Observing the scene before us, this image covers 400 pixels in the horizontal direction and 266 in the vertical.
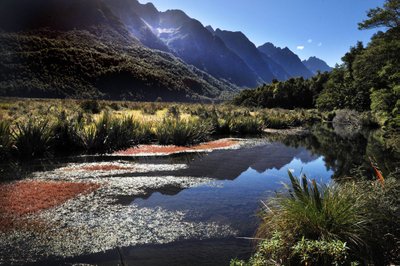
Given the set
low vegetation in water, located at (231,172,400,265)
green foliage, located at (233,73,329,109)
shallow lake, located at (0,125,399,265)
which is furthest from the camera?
green foliage, located at (233,73,329,109)

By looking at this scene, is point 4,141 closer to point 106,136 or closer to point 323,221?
Result: point 106,136

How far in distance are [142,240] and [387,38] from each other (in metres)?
27.2

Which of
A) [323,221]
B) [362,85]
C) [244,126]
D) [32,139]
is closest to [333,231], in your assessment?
[323,221]

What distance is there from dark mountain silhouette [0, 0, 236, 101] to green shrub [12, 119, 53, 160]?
40.4 m

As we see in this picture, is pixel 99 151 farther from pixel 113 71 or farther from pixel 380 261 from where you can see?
pixel 113 71

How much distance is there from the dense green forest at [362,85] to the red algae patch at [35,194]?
16.8 metres

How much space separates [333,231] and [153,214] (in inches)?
188

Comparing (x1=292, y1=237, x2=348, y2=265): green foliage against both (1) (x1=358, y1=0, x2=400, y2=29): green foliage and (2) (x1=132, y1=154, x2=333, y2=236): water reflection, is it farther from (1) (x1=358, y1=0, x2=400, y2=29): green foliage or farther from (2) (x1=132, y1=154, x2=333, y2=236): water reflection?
(1) (x1=358, y1=0, x2=400, y2=29): green foliage

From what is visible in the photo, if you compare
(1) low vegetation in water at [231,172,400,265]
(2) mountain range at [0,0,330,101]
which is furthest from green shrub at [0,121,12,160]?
(2) mountain range at [0,0,330,101]

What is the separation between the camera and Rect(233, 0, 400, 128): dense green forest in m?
26.4

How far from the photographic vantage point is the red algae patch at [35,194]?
9042 millimetres

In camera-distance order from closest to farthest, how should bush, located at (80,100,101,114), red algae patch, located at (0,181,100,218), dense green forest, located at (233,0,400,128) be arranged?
red algae patch, located at (0,181,100,218)
dense green forest, located at (233,0,400,128)
bush, located at (80,100,101,114)

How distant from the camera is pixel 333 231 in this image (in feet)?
18.6

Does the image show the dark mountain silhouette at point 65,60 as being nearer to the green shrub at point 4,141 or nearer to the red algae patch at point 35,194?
the green shrub at point 4,141
